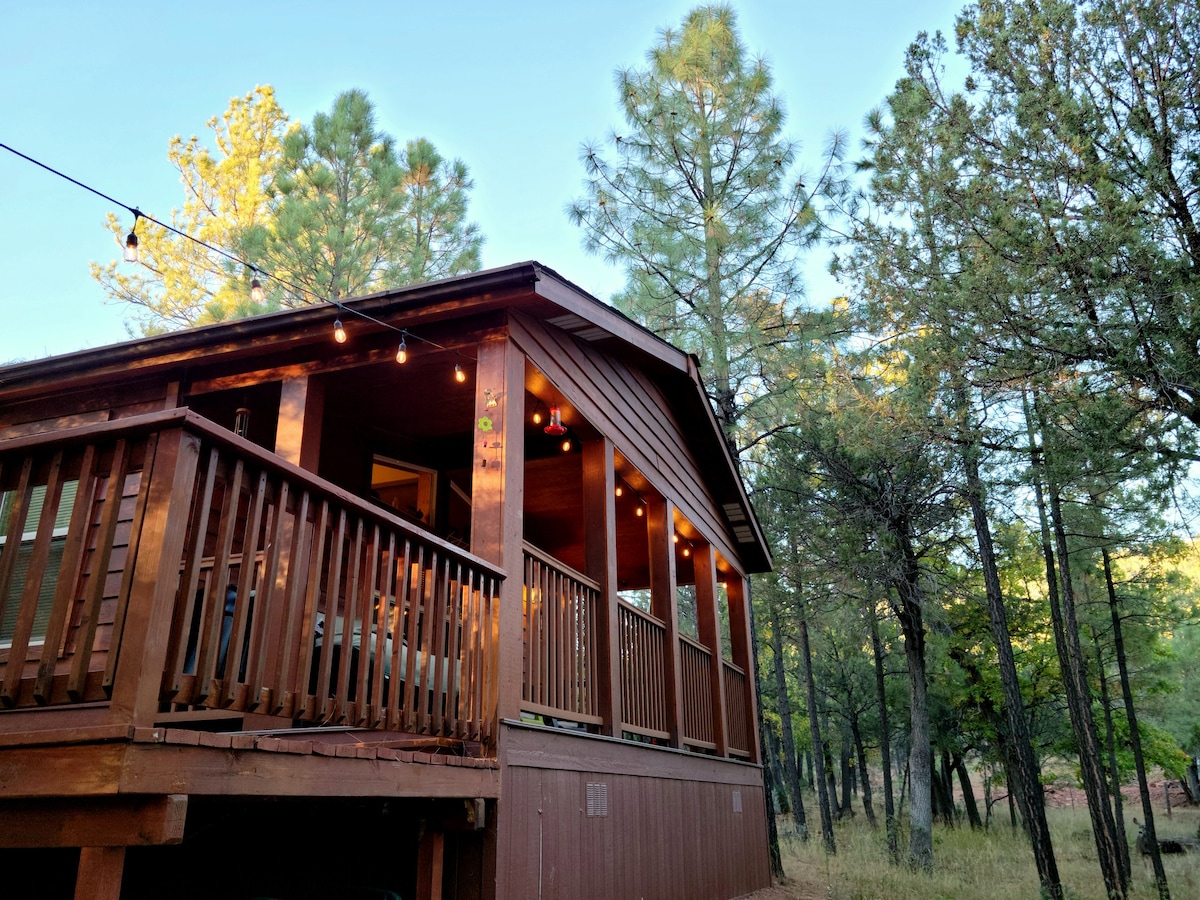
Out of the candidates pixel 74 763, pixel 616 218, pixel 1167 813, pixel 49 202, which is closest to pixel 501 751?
pixel 74 763

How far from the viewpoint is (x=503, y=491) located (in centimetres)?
532

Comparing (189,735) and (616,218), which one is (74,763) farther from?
(616,218)

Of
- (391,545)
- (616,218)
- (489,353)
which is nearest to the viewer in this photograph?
(391,545)

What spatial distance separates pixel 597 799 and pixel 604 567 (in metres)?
1.73

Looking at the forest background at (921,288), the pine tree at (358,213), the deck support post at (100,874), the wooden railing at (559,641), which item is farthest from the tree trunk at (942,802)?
the deck support post at (100,874)

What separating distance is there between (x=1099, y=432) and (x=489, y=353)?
7.45m

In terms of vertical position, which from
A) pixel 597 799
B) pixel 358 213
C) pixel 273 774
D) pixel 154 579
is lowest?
pixel 597 799

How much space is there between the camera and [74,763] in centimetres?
248

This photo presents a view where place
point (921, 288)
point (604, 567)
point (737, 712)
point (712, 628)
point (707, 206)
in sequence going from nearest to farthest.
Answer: point (604, 567) < point (712, 628) < point (921, 288) < point (737, 712) < point (707, 206)

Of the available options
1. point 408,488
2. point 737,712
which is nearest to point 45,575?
point 408,488

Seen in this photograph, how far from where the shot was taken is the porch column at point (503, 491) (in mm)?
5082

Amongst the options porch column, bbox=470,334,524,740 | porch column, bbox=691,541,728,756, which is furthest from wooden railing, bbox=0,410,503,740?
porch column, bbox=691,541,728,756

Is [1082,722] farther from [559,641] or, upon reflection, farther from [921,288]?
[559,641]

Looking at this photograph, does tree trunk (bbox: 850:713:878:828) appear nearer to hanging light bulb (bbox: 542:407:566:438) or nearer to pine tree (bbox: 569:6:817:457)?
pine tree (bbox: 569:6:817:457)
